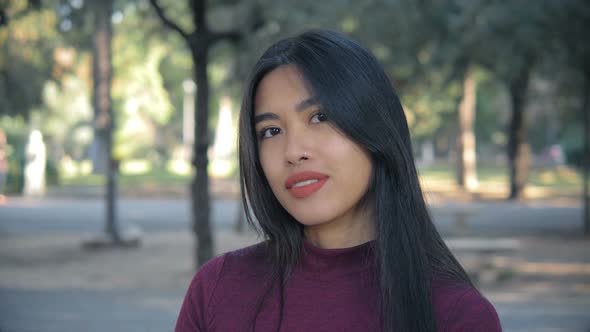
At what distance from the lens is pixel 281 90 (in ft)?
5.46

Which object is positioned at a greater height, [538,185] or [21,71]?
[21,71]

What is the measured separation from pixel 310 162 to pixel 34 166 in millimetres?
25920

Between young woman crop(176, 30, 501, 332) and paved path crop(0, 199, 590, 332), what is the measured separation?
5384 mm

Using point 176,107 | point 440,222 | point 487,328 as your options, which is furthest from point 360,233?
point 176,107

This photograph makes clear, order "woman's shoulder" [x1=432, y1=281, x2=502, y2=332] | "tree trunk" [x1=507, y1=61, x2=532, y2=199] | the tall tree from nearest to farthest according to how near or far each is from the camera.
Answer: "woman's shoulder" [x1=432, y1=281, x2=502, y2=332] → the tall tree → "tree trunk" [x1=507, y1=61, x2=532, y2=199]

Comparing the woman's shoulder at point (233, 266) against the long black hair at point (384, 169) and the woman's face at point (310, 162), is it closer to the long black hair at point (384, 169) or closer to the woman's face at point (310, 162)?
the long black hair at point (384, 169)

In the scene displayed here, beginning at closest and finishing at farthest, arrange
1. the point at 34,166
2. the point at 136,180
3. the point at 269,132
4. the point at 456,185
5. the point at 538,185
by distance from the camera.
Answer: the point at 269,132 → the point at 34,166 → the point at 456,185 → the point at 136,180 → the point at 538,185

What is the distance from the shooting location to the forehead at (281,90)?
1630 mm

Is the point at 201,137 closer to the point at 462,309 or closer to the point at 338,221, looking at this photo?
the point at 338,221

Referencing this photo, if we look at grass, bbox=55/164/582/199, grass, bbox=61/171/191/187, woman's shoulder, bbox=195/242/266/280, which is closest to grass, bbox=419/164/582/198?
grass, bbox=55/164/582/199

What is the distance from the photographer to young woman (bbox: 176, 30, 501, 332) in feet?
5.02

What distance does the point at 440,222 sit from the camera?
704 inches

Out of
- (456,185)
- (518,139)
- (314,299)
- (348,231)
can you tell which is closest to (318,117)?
(348,231)

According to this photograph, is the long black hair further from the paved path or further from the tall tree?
the tall tree
